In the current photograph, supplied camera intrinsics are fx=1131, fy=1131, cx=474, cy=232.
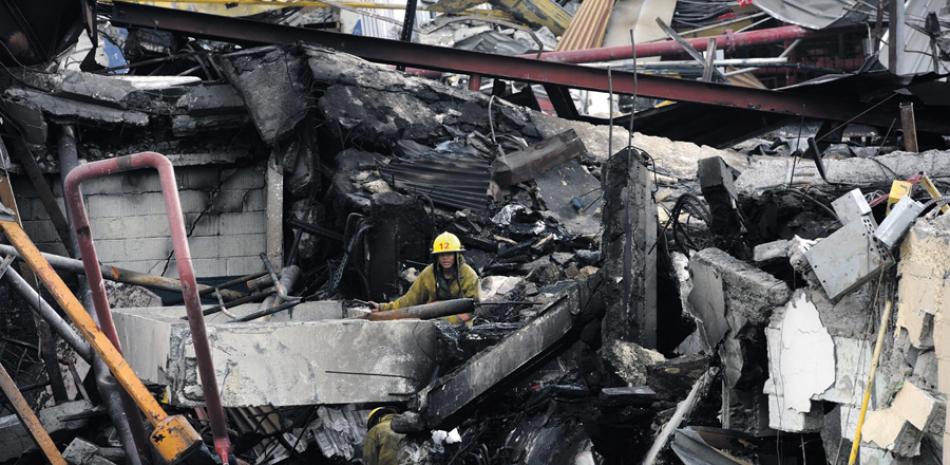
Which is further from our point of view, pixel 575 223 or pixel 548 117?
pixel 548 117

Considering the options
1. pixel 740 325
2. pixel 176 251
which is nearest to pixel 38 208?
pixel 176 251

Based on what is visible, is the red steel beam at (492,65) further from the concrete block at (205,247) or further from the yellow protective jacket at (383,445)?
the yellow protective jacket at (383,445)

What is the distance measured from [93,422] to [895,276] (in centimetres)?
771

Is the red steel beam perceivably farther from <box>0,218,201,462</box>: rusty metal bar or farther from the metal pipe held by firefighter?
<box>0,218,201,462</box>: rusty metal bar

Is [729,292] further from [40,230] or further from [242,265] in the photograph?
[40,230]

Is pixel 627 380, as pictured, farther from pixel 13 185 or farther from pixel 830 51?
pixel 830 51

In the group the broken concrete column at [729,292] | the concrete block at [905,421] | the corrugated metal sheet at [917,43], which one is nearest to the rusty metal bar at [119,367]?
the broken concrete column at [729,292]

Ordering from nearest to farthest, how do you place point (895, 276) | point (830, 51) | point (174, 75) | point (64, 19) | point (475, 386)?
point (895, 276)
point (475, 386)
point (64, 19)
point (174, 75)
point (830, 51)

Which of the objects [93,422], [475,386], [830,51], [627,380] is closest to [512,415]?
[475,386]

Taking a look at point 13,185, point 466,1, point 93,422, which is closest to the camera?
point 93,422

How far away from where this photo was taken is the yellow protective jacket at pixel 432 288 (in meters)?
9.30

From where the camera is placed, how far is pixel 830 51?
20.1m

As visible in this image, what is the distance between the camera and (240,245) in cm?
1268

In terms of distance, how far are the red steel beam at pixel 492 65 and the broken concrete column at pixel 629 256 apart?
5.20m
